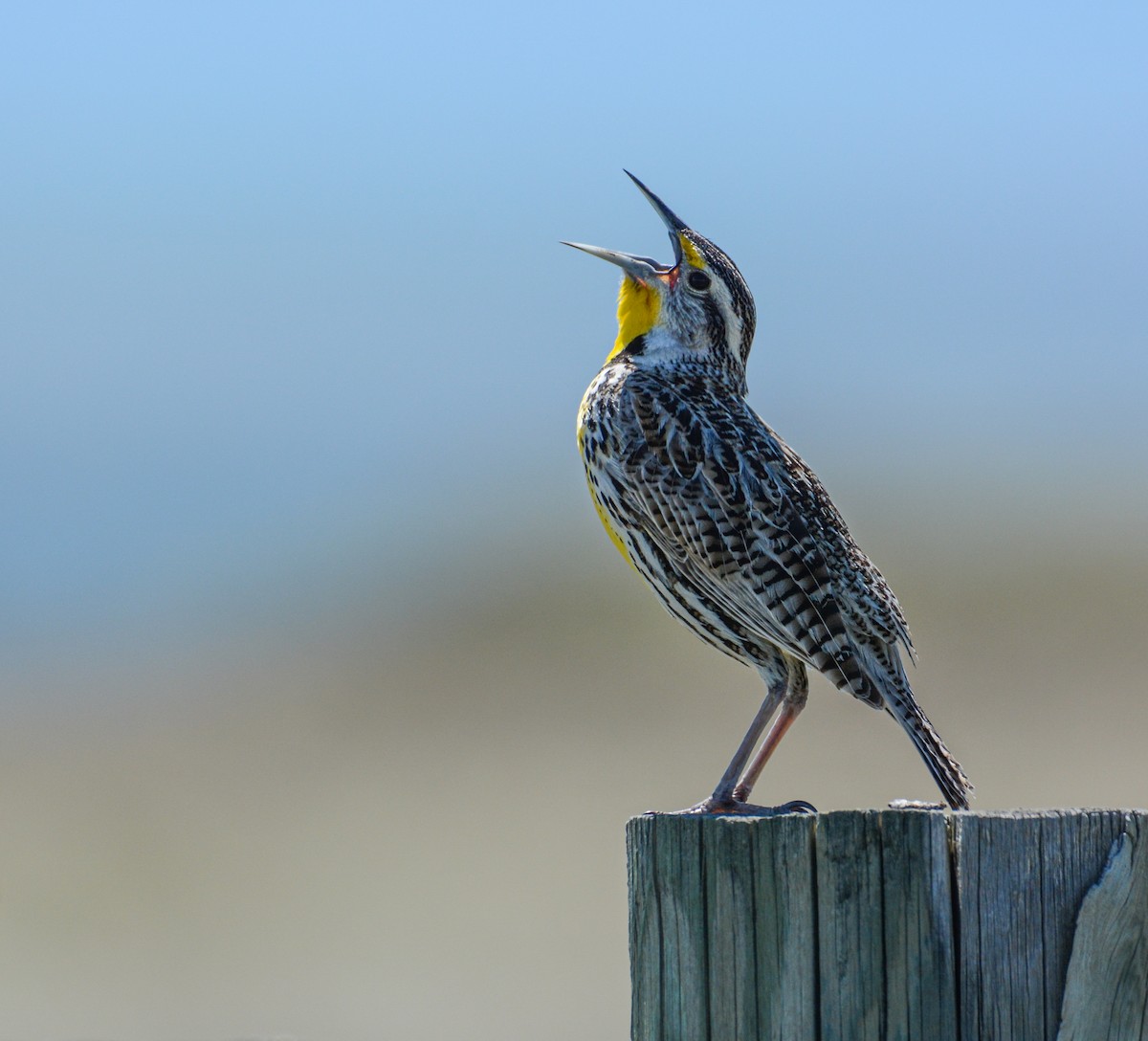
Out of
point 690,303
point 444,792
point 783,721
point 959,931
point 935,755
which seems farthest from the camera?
point 444,792

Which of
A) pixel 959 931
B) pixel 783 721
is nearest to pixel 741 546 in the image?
pixel 783 721

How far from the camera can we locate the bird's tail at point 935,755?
5.05 metres

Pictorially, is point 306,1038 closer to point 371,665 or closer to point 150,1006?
point 150,1006

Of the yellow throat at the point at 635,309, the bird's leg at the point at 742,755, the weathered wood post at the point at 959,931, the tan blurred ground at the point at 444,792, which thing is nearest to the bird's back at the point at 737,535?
the bird's leg at the point at 742,755

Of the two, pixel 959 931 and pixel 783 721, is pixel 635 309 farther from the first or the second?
pixel 959 931

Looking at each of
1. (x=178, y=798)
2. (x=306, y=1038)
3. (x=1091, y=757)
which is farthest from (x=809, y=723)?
(x=306, y=1038)

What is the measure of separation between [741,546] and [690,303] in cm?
126

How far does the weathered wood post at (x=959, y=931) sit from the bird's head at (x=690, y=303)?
137 inches

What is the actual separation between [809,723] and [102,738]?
10.9 m

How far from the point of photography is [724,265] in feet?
21.6

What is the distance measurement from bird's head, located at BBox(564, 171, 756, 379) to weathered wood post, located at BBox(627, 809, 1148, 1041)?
11.4 feet

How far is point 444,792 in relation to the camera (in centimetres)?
2338

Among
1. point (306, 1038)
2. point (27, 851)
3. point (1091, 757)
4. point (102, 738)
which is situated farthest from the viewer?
point (102, 738)

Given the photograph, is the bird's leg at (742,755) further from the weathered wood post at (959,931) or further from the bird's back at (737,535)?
the weathered wood post at (959,931)
